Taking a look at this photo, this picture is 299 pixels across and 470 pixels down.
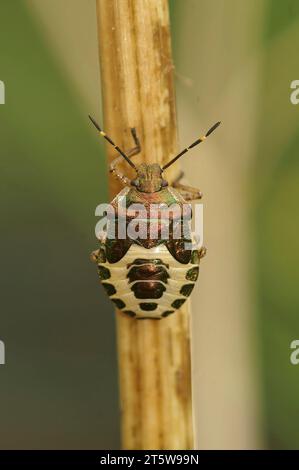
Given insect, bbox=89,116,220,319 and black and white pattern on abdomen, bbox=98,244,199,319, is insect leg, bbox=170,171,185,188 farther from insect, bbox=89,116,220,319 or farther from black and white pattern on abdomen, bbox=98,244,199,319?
black and white pattern on abdomen, bbox=98,244,199,319

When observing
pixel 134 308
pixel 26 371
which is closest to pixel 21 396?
pixel 26 371

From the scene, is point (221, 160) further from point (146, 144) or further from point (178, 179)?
point (146, 144)

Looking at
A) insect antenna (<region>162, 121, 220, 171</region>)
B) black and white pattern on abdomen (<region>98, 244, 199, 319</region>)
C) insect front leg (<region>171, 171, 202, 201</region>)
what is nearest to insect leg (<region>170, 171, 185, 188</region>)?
insect front leg (<region>171, 171, 202, 201</region>)

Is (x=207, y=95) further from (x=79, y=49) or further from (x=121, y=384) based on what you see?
(x=121, y=384)

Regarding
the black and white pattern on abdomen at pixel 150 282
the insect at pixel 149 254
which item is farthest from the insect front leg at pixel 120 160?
the black and white pattern on abdomen at pixel 150 282

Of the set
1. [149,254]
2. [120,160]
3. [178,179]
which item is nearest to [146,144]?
[120,160]
